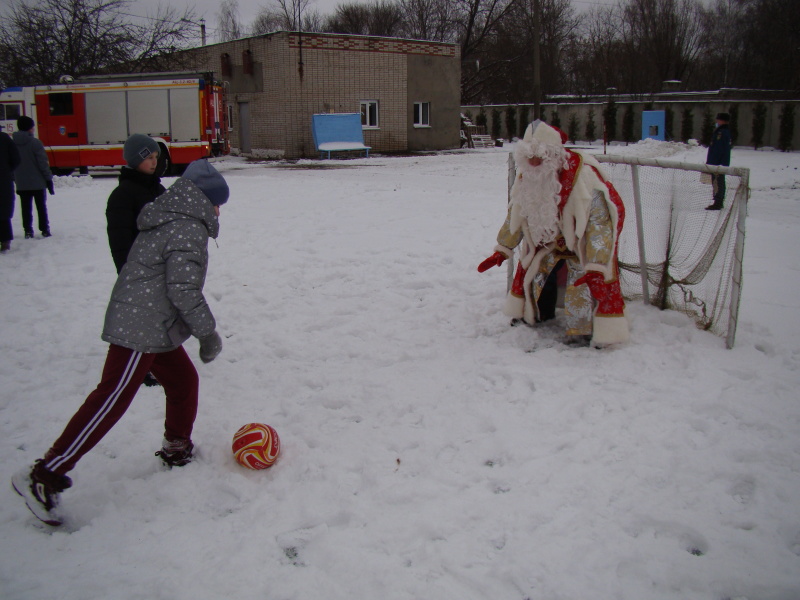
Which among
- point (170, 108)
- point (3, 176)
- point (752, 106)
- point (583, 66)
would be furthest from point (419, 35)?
point (3, 176)

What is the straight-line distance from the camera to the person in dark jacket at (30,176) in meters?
9.05

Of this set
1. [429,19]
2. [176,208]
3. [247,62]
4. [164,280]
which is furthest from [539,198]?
[429,19]

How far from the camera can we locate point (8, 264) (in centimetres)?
791

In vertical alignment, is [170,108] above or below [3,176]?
above

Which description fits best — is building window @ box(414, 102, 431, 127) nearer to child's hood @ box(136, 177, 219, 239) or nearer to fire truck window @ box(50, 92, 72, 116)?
fire truck window @ box(50, 92, 72, 116)

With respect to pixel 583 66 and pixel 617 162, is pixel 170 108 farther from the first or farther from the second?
pixel 583 66

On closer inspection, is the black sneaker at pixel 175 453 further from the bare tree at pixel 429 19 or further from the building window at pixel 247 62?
the bare tree at pixel 429 19

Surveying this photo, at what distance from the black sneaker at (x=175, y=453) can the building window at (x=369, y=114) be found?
25.0 metres

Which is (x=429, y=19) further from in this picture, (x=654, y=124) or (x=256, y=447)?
(x=256, y=447)

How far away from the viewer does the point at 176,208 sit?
3.20m

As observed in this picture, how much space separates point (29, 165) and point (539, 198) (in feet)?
25.1

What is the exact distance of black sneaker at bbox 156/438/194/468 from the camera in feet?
11.7

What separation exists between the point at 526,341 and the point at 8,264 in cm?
649

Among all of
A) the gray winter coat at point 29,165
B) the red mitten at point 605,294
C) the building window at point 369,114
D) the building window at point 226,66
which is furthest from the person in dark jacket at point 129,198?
the building window at point 226,66
